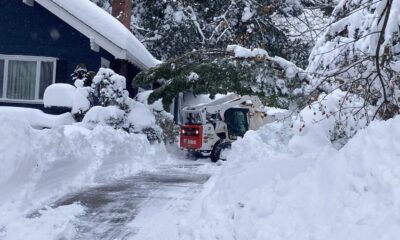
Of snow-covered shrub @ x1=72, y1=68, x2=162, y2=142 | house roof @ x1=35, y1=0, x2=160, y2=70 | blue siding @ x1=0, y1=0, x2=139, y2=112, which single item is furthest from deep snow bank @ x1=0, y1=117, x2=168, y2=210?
blue siding @ x1=0, y1=0, x2=139, y2=112

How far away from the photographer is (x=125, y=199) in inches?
382

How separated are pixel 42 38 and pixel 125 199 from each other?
8714 millimetres

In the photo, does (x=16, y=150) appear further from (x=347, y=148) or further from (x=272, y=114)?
(x=272, y=114)

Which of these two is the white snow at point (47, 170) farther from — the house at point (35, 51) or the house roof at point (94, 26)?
the house at point (35, 51)

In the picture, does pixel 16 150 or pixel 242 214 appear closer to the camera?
pixel 242 214

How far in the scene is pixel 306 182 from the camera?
6.29 meters

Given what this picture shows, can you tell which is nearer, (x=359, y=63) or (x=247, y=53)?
(x=359, y=63)

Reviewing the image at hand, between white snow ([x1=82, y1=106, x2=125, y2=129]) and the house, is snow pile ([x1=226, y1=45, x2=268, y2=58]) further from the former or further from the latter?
the house

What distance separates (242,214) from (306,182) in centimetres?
79

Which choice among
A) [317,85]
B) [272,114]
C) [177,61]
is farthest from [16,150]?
[272,114]

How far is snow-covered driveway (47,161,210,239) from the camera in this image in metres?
7.46

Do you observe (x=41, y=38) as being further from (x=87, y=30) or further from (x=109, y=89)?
(x=109, y=89)

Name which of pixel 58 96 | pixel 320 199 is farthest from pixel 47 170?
pixel 58 96

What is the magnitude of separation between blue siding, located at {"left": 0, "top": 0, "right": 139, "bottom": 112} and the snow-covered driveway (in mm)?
4738
